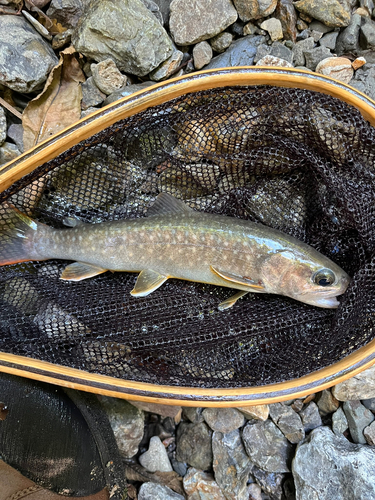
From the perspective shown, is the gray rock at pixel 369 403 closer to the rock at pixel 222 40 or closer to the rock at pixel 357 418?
the rock at pixel 357 418

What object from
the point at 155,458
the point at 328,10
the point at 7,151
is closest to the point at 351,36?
the point at 328,10

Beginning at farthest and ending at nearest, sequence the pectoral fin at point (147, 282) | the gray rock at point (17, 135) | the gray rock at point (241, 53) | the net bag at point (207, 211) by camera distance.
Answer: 1. the gray rock at point (241, 53)
2. the gray rock at point (17, 135)
3. the pectoral fin at point (147, 282)
4. the net bag at point (207, 211)

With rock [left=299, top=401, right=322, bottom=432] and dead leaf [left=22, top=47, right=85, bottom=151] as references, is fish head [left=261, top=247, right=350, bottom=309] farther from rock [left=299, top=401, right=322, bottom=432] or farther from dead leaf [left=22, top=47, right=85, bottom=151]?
dead leaf [left=22, top=47, right=85, bottom=151]

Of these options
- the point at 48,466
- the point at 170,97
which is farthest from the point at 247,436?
the point at 170,97

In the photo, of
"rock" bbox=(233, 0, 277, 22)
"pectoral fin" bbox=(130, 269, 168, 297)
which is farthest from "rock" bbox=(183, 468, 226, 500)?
"rock" bbox=(233, 0, 277, 22)

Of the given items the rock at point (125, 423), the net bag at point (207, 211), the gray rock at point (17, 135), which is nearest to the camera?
the net bag at point (207, 211)

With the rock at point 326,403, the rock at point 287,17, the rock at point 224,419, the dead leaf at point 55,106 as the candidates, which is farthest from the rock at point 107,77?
the rock at point 326,403
